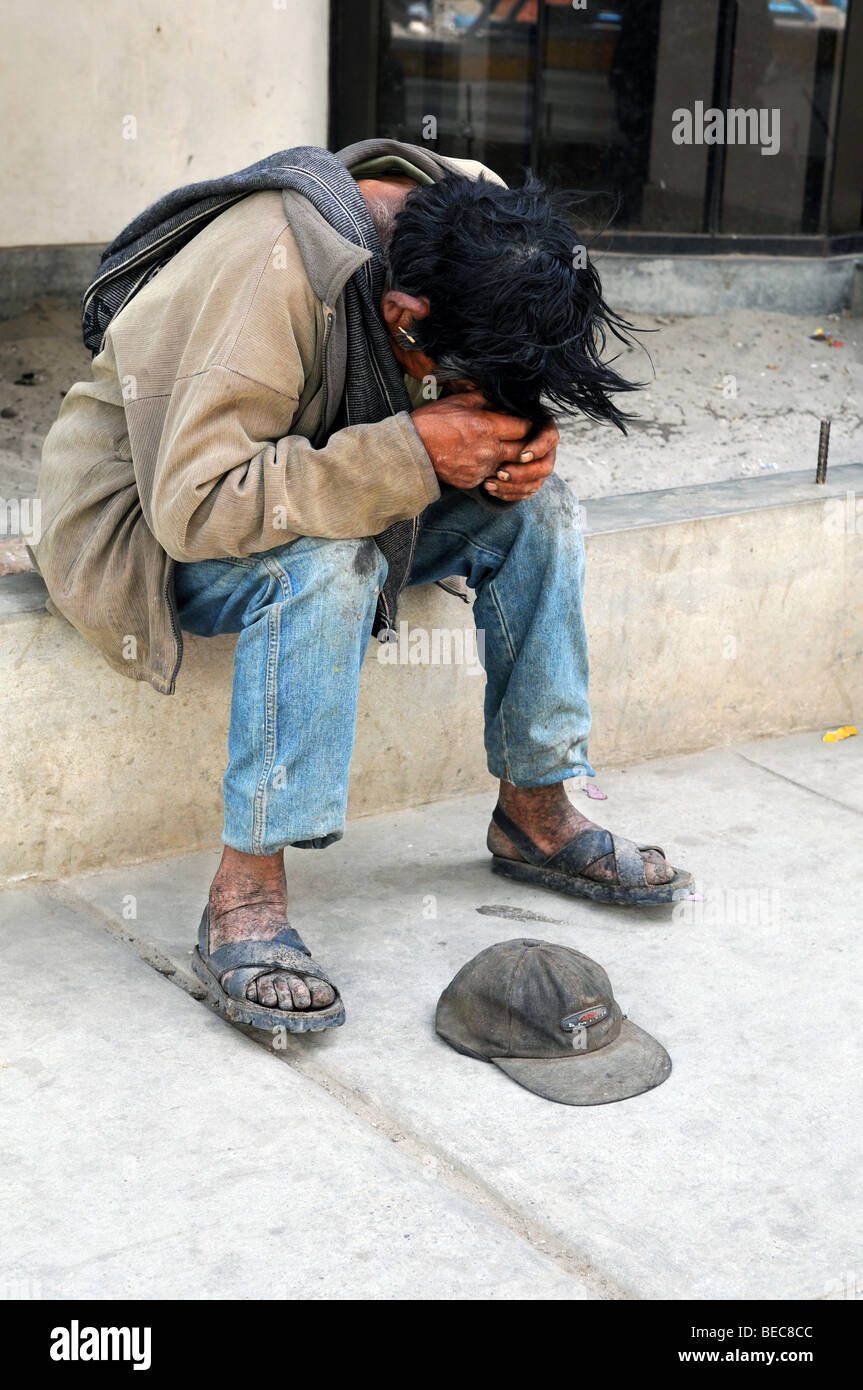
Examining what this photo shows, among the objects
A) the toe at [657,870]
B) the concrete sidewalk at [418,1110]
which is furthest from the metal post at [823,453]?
the toe at [657,870]

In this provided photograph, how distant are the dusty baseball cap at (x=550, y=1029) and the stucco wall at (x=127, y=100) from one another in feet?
12.8

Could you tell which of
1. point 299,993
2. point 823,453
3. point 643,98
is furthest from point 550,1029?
point 643,98

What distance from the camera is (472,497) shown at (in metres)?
2.60

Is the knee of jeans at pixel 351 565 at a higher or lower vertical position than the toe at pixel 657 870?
higher

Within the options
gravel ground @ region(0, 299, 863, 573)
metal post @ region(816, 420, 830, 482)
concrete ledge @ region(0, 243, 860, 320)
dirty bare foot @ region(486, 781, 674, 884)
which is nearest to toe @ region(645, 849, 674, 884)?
dirty bare foot @ region(486, 781, 674, 884)

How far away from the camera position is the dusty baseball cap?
7.39 ft

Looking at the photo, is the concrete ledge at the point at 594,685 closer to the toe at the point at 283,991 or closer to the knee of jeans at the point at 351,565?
the knee of jeans at the point at 351,565

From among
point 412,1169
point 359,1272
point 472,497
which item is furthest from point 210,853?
point 359,1272

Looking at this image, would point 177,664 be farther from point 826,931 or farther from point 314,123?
point 314,123

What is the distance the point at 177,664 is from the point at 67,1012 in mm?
560

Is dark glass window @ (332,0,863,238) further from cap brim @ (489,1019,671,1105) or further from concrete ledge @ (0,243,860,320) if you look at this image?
cap brim @ (489,1019,671,1105)

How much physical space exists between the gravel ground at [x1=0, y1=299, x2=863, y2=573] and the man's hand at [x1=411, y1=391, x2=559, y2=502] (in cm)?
205

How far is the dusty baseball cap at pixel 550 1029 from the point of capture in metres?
2.25

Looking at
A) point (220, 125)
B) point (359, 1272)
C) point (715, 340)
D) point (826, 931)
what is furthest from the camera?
point (715, 340)
